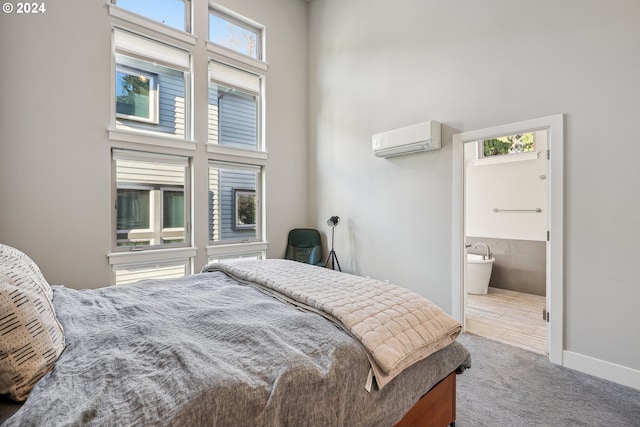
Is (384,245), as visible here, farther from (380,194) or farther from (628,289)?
(628,289)

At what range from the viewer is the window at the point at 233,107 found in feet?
13.2

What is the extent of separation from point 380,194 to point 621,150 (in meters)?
2.18

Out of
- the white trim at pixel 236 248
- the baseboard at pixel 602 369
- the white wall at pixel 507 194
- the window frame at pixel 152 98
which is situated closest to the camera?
the baseboard at pixel 602 369

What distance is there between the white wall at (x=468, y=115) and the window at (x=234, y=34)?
925mm

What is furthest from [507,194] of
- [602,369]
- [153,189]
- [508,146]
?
[153,189]

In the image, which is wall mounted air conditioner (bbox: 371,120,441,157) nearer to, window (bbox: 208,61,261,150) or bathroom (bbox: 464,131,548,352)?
window (bbox: 208,61,261,150)

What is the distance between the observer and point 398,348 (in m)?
1.23

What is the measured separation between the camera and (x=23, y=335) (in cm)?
94

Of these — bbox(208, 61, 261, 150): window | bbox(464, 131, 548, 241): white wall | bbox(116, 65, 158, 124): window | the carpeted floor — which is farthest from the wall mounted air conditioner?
bbox(116, 65, 158, 124): window

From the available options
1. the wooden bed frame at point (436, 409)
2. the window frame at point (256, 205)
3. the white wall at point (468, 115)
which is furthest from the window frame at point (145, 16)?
the wooden bed frame at point (436, 409)

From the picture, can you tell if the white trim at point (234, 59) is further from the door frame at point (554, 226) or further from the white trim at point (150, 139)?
the door frame at point (554, 226)

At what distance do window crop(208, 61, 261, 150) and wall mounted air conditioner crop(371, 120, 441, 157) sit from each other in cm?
179

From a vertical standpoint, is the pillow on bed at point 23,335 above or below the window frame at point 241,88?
below

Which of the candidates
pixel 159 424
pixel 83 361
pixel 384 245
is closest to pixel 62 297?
pixel 83 361
